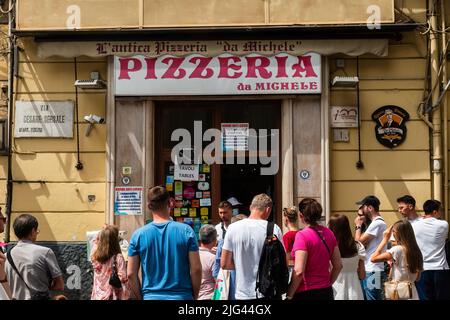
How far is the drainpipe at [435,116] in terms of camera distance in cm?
1032

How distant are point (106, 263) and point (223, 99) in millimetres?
4911

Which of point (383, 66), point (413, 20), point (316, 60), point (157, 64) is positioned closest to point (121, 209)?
point (157, 64)

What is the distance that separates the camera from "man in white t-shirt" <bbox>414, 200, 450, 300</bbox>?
8.35m

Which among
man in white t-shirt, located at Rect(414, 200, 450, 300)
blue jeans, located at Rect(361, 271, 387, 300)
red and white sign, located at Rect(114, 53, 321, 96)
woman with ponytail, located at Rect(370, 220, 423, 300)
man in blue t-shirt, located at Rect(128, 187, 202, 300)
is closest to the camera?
man in blue t-shirt, located at Rect(128, 187, 202, 300)

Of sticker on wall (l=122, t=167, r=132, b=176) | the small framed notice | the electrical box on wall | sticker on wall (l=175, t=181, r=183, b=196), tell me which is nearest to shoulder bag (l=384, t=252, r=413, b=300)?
the electrical box on wall

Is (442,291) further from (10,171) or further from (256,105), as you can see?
(10,171)

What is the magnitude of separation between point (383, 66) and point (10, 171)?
6348 mm

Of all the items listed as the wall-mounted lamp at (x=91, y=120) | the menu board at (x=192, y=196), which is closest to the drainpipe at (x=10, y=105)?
the wall-mounted lamp at (x=91, y=120)

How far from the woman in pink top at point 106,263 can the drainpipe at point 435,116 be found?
232 inches

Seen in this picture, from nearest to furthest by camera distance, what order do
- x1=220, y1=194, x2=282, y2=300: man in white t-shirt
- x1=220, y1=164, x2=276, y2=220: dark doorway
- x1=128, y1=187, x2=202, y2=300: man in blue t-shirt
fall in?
x1=128, y1=187, x2=202, y2=300: man in blue t-shirt
x1=220, y1=194, x2=282, y2=300: man in white t-shirt
x1=220, y1=164, x2=276, y2=220: dark doorway

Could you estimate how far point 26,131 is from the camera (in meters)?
10.7

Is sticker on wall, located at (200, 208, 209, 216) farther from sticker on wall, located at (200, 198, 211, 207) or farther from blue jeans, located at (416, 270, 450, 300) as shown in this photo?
blue jeans, located at (416, 270, 450, 300)

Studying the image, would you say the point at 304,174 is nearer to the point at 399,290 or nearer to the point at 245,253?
the point at 399,290

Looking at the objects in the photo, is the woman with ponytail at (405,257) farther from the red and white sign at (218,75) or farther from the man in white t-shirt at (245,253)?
the red and white sign at (218,75)
